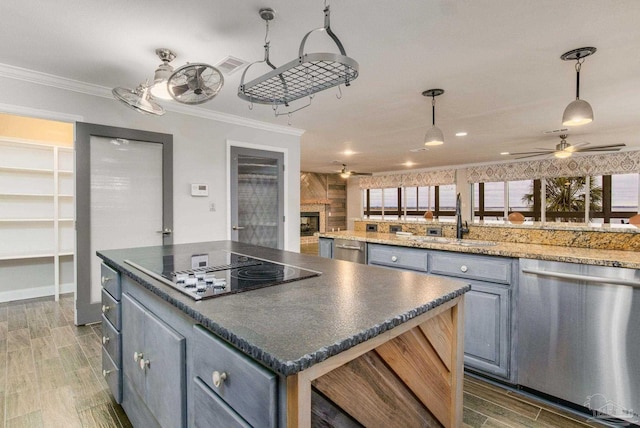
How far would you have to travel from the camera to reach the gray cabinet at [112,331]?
174cm

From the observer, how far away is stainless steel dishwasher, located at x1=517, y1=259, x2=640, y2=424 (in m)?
1.72

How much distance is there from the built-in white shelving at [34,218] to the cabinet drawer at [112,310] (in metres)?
2.42

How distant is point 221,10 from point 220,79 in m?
0.37

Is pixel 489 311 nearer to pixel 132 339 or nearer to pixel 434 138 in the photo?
pixel 434 138

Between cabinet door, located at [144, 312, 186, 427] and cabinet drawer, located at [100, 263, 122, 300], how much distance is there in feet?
1.51

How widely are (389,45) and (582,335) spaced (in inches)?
85.3

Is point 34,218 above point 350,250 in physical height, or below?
above

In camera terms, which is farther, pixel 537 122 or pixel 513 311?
pixel 537 122

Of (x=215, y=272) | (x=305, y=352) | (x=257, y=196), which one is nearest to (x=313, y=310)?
(x=305, y=352)

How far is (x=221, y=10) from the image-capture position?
191cm

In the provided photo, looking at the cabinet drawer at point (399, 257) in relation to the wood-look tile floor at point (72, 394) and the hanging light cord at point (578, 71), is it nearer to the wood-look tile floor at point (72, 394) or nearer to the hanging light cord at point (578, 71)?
the wood-look tile floor at point (72, 394)

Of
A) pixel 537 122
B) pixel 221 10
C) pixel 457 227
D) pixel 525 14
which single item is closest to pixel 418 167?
pixel 537 122

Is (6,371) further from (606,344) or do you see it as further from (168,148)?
(606,344)

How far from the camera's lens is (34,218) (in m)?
3.97
